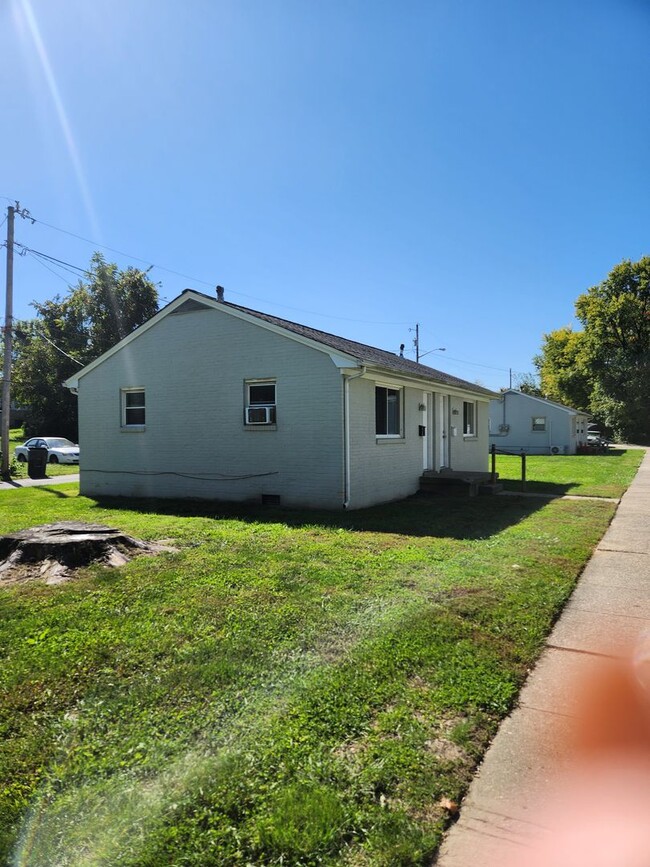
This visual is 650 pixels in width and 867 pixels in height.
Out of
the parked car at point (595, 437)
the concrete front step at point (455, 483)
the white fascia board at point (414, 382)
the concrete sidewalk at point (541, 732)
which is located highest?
the white fascia board at point (414, 382)

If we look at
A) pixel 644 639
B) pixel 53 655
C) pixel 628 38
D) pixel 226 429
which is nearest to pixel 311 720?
pixel 53 655

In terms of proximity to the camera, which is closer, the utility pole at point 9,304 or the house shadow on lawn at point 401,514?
the house shadow on lawn at point 401,514

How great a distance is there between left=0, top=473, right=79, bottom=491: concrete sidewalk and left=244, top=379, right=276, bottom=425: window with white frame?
904 centimetres

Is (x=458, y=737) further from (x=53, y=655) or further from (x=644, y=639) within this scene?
(x=53, y=655)

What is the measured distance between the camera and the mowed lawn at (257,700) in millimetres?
2156

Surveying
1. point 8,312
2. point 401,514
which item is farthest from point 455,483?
point 8,312

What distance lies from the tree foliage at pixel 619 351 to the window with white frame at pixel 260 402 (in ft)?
135

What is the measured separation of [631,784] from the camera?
251cm

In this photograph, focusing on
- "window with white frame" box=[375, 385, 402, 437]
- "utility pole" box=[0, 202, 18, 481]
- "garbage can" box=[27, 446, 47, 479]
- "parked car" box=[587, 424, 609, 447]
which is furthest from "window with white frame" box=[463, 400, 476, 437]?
"parked car" box=[587, 424, 609, 447]

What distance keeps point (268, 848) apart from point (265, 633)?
81.1 inches

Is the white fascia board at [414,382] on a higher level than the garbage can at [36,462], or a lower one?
higher

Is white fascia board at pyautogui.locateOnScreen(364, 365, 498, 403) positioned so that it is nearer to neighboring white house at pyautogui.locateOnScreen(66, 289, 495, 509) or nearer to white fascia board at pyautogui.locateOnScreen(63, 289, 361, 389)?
neighboring white house at pyautogui.locateOnScreen(66, 289, 495, 509)

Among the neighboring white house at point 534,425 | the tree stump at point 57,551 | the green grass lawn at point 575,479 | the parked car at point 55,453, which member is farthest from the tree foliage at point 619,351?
the tree stump at point 57,551

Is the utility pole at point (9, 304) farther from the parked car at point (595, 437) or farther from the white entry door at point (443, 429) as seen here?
the parked car at point (595, 437)
